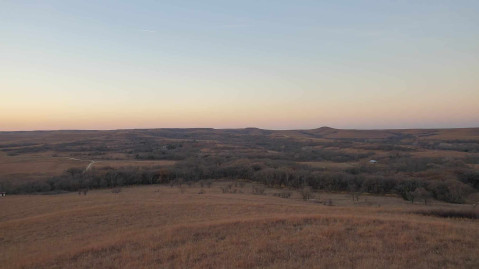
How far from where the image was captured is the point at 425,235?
1198 centimetres

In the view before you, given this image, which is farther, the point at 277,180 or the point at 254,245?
the point at 277,180

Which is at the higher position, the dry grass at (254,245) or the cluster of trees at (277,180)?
the dry grass at (254,245)

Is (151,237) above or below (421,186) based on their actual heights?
above

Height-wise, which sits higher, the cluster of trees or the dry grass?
the dry grass

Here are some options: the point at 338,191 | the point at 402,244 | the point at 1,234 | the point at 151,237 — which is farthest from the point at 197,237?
the point at 338,191

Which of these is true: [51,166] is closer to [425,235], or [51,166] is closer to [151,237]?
[151,237]

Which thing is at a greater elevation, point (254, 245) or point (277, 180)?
point (254, 245)

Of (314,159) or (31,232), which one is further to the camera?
(314,159)

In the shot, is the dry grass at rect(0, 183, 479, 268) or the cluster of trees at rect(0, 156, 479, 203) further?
the cluster of trees at rect(0, 156, 479, 203)

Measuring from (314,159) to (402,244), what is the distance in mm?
74229

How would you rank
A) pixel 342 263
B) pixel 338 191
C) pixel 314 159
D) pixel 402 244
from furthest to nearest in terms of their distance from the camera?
pixel 314 159 < pixel 338 191 < pixel 402 244 < pixel 342 263

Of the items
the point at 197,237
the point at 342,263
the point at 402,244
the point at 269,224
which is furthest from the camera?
the point at 269,224

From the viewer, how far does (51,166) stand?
68.0 meters

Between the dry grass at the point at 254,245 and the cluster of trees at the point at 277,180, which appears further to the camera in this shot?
the cluster of trees at the point at 277,180
